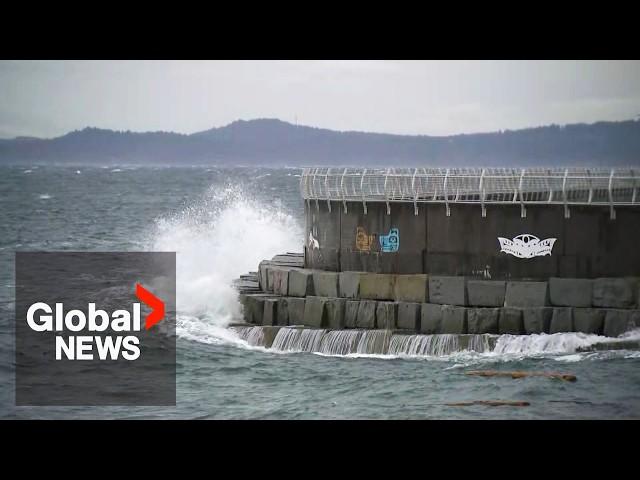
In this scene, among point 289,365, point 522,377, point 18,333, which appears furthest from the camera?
point 18,333

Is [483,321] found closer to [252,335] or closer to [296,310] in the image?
[296,310]

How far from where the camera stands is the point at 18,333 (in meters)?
31.6

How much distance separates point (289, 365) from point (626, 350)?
7.35 metres

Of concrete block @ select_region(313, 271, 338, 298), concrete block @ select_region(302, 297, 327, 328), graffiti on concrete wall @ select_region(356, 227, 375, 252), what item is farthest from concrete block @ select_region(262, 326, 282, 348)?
graffiti on concrete wall @ select_region(356, 227, 375, 252)

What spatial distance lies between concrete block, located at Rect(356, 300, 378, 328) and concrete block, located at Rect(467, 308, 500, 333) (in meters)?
2.32

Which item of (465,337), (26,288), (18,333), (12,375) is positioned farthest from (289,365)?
(26,288)

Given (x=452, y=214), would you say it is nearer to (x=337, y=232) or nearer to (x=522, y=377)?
(x=337, y=232)

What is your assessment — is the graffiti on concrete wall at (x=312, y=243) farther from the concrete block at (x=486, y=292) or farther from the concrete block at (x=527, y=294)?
the concrete block at (x=527, y=294)

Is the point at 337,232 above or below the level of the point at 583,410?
Result: above

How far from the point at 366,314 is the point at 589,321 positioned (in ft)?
16.9

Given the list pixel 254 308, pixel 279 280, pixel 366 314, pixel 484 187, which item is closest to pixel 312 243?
pixel 279 280

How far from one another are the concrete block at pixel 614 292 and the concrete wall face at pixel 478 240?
1.31 feet

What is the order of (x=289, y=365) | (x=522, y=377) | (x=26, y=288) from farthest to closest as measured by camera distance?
(x=26, y=288) → (x=289, y=365) → (x=522, y=377)

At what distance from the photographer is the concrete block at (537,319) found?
91.0 feet
